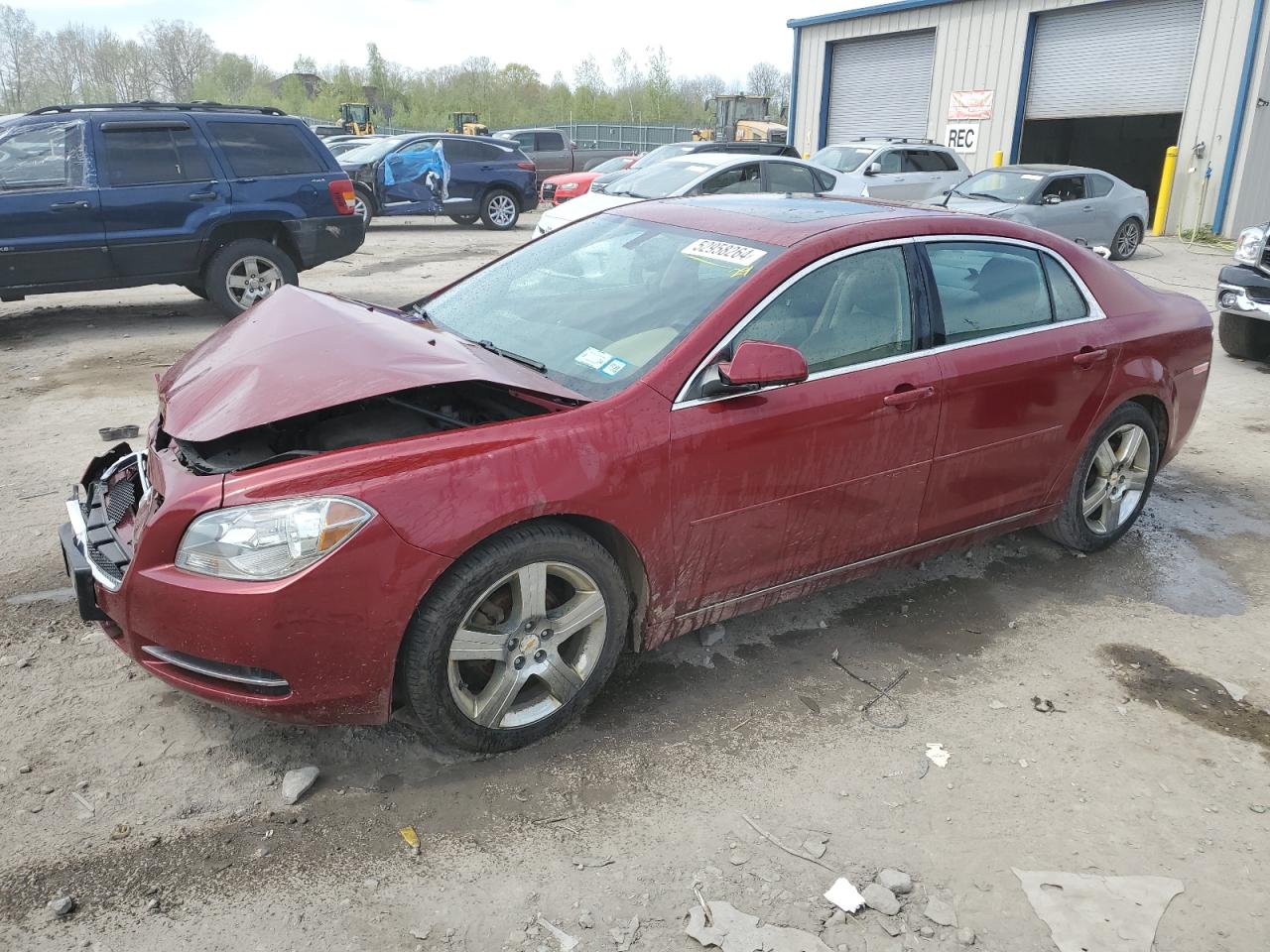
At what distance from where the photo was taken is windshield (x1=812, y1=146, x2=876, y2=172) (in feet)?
51.6

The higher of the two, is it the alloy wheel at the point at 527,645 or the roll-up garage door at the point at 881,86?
the roll-up garage door at the point at 881,86

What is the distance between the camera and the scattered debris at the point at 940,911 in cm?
250

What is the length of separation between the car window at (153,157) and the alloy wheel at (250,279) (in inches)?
31.9

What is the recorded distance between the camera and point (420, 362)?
3.03 m

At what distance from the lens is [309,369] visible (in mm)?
3057

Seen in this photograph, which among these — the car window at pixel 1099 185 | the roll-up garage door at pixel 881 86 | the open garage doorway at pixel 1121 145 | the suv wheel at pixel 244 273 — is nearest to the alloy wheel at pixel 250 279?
the suv wheel at pixel 244 273

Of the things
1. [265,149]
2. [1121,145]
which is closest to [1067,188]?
[265,149]

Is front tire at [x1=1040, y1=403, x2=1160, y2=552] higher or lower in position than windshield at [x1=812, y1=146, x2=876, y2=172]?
lower

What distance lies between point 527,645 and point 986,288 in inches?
94.8

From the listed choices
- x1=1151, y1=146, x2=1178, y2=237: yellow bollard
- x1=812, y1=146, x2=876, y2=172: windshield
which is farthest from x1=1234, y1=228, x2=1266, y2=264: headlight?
x1=1151, y1=146, x2=1178, y2=237: yellow bollard

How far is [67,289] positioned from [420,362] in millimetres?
7003

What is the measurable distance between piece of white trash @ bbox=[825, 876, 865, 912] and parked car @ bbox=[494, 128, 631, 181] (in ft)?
76.7

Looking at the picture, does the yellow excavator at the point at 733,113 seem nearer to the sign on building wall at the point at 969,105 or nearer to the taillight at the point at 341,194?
the sign on building wall at the point at 969,105

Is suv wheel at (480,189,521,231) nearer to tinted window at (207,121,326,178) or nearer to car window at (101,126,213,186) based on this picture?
tinted window at (207,121,326,178)
